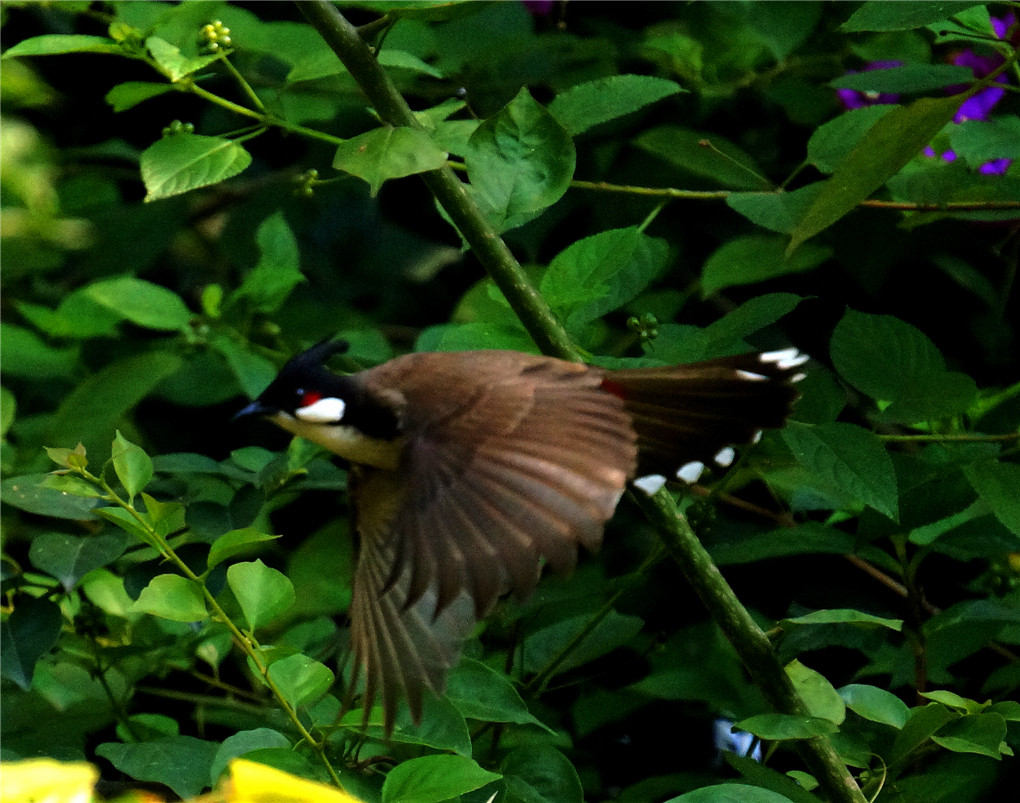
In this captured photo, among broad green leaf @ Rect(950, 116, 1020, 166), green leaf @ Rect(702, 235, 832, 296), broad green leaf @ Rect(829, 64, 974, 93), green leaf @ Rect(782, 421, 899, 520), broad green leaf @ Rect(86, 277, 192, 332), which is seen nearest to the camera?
green leaf @ Rect(782, 421, 899, 520)

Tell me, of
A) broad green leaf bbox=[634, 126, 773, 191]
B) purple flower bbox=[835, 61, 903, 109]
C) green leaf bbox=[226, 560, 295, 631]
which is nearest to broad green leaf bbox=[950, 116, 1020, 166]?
broad green leaf bbox=[634, 126, 773, 191]

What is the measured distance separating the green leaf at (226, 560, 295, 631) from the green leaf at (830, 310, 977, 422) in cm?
55

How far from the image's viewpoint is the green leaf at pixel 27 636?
39.5 inches

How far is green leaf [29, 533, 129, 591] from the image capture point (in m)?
1.01

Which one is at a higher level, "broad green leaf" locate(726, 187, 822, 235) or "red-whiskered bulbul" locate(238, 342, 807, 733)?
"broad green leaf" locate(726, 187, 822, 235)

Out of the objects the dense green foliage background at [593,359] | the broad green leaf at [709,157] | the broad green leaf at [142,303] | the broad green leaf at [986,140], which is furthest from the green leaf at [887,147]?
the broad green leaf at [142,303]

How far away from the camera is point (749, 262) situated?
57.3 inches

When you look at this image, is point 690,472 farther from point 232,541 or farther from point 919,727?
point 232,541

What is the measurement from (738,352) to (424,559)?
1.29ft

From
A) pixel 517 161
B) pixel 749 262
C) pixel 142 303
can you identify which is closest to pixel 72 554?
pixel 517 161

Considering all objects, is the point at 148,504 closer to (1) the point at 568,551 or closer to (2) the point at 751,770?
(1) the point at 568,551

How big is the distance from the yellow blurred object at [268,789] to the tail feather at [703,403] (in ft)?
2.10

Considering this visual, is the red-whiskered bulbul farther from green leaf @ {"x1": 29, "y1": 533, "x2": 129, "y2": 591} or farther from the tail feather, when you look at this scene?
green leaf @ {"x1": 29, "y1": 533, "x2": 129, "y2": 591}

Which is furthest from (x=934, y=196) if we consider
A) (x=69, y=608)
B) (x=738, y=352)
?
(x=69, y=608)
